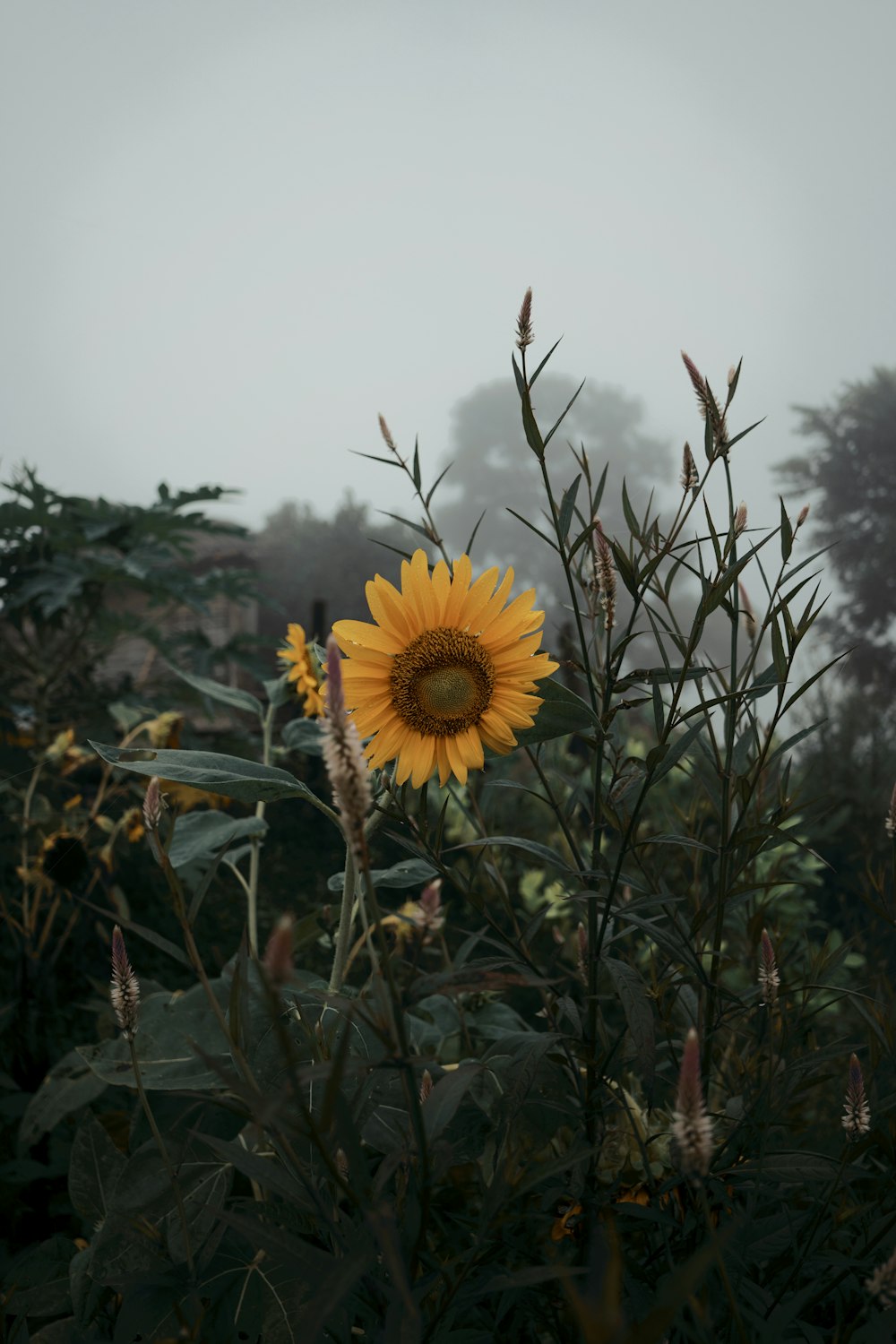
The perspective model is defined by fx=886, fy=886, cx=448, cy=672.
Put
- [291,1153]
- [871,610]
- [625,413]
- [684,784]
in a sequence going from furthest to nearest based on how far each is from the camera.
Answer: [625,413], [871,610], [684,784], [291,1153]

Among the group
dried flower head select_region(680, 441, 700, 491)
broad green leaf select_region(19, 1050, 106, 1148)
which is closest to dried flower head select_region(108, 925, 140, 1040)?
dried flower head select_region(680, 441, 700, 491)

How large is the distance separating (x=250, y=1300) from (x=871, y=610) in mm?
26069

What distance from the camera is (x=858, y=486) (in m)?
26.4

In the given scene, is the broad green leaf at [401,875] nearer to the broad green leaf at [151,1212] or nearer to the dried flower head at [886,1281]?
the broad green leaf at [151,1212]

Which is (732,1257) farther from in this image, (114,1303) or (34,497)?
(34,497)

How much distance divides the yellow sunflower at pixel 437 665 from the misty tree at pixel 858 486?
25.5 meters

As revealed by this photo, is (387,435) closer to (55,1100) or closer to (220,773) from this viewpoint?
(220,773)

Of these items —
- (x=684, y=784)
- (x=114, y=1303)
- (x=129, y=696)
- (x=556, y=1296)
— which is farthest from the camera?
(x=684, y=784)

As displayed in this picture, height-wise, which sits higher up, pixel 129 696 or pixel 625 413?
pixel 625 413

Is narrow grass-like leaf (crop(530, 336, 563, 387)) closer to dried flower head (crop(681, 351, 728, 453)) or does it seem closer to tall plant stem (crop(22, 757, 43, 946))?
dried flower head (crop(681, 351, 728, 453))

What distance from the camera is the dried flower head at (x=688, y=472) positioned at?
0.78m

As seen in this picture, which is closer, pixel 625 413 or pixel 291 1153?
pixel 291 1153

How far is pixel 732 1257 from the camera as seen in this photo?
24.4 inches

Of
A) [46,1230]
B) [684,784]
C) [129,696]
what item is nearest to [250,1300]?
[46,1230]
